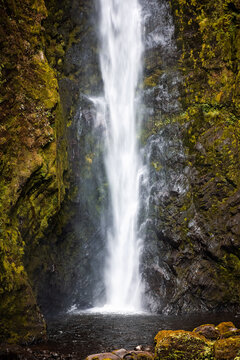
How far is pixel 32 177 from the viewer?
27.3ft

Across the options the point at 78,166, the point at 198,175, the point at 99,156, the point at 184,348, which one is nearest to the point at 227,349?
the point at 184,348

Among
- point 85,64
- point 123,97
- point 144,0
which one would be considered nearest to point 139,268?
point 123,97

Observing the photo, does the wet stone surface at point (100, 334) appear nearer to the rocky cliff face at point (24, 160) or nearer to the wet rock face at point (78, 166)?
the rocky cliff face at point (24, 160)

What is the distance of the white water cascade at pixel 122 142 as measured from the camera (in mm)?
12672

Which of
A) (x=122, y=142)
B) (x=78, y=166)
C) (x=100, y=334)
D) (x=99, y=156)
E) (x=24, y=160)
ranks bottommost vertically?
(x=100, y=334)

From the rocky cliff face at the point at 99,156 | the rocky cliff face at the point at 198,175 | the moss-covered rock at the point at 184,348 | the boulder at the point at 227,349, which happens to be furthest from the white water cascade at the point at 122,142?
the boulder at the point at 227,349

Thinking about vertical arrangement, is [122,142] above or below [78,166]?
above

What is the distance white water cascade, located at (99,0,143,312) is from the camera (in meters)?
12.7

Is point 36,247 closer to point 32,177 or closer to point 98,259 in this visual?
point 32,177

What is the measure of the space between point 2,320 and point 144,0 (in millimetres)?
16403

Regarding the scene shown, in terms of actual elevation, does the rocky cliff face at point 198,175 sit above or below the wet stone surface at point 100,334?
above

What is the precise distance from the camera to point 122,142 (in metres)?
15.1

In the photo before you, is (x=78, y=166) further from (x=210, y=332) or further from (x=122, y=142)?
(x=210, y=332)

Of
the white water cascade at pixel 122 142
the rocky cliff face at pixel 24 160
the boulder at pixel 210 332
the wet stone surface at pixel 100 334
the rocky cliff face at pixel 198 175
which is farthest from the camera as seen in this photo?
the white water cascade at pixel 122 142
